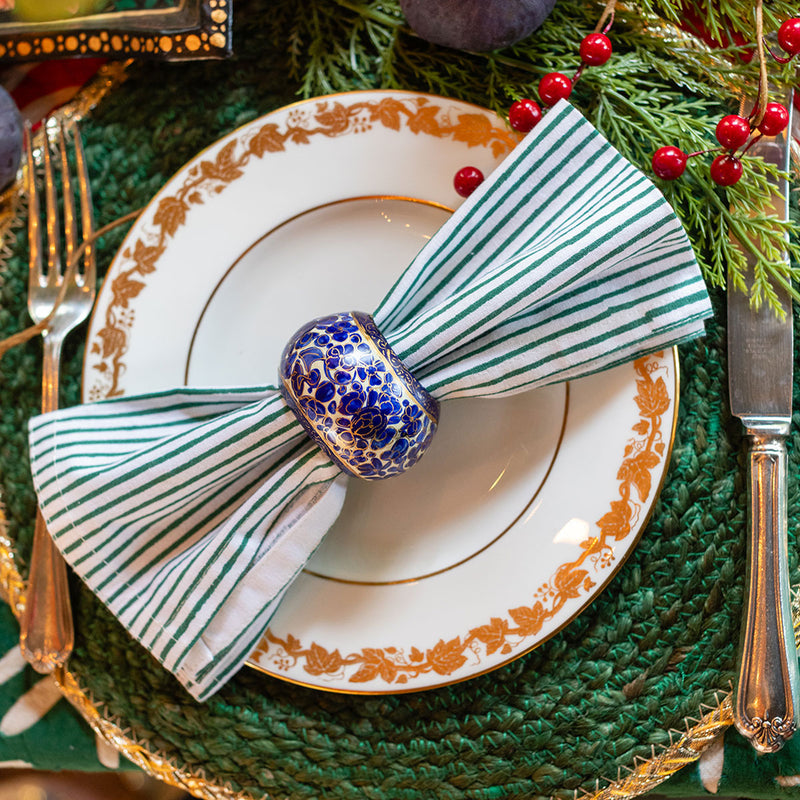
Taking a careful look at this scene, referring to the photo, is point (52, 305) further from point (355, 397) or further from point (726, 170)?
point (726, 170)

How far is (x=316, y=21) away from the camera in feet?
2.08

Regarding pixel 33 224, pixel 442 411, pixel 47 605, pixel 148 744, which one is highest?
pixel 33 224

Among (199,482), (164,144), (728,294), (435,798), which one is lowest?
(435,798)

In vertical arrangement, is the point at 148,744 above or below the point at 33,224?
below

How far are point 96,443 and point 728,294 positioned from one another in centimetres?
48

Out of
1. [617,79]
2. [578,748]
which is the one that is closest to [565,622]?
[578,748]

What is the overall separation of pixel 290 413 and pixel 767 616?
371 millimetres

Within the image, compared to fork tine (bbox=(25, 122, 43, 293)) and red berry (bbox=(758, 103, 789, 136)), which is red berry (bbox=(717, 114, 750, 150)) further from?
fork tine (bbox=(25, 122, 43, 293))

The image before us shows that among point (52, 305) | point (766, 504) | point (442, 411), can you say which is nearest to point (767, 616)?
point (766, 504)

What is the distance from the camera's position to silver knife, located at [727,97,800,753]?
0.55 metres

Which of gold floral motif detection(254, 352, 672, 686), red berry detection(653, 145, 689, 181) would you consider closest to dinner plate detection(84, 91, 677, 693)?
gold floral motif detection(254, 352, 672, 686)

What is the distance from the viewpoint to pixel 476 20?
1.82 ft

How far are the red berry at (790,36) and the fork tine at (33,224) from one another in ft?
1.97

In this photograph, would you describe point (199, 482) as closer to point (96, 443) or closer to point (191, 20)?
point (96, 443)
